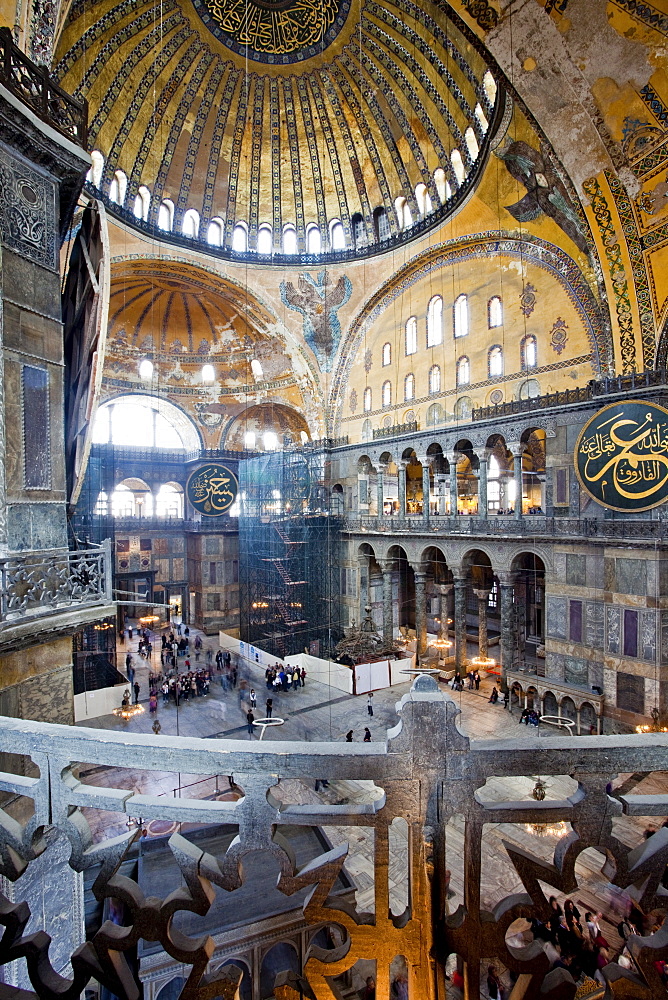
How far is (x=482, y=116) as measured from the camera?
13477 mm

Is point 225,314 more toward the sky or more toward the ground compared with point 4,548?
more toward the sky

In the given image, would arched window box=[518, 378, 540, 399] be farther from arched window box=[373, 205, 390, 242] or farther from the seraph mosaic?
the seraph mosaic

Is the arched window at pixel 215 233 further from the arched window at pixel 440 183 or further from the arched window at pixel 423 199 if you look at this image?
the arched window at pixel 440 183

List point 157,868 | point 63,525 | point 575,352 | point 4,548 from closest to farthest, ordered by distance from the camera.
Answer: point 4,548
point 63,525
point 157,868
point 575,352

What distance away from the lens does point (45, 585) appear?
4.69 metres

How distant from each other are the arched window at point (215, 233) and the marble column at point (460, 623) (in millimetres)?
15093

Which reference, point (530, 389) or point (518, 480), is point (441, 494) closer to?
point (518, 480)

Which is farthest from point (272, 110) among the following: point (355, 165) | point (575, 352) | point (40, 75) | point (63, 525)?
point (63, 525)

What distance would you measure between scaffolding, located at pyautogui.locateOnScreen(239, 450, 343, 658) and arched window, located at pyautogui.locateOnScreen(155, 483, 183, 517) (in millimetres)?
5653

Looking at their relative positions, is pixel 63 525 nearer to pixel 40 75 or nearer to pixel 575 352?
pixel 40 75

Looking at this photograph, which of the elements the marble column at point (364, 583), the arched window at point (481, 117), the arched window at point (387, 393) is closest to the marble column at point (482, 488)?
the arched window at point (387, 393)

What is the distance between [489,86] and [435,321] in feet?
20.7

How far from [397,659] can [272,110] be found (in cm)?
1932

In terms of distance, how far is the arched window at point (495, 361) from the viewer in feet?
49.9
